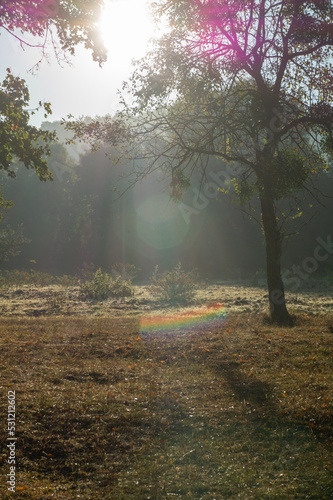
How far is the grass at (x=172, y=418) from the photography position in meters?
4.36

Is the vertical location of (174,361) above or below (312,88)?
below

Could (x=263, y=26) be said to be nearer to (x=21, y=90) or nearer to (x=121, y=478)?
(x=21, y=90)

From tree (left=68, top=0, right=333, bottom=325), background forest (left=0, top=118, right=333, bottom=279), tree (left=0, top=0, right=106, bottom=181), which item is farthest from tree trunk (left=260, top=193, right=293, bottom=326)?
background forest (left=0, top=118, right=333, bottom=279)

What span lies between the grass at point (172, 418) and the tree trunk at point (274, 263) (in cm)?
214

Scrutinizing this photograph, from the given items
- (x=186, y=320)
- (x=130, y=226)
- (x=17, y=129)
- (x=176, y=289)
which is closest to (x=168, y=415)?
(x=17, y=129)

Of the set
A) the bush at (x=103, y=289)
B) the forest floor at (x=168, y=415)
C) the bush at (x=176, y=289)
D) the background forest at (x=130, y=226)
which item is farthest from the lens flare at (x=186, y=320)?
the background forest at (x=130, y=226)

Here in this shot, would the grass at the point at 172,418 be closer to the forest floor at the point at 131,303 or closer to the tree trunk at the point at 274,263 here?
the tree trunk at the point at 274,263

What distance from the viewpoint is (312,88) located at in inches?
466

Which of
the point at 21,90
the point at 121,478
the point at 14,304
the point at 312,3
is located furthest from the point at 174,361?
the point at 14,304

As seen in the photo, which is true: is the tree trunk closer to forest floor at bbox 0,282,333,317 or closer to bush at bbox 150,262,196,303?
forest floor at bbox 0,282,333,317

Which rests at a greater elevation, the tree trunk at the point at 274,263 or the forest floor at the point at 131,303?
the tree trunk at the point at 274,263

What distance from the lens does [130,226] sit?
38062 millimetres

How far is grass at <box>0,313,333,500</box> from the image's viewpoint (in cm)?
436

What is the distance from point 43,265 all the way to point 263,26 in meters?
30.8
